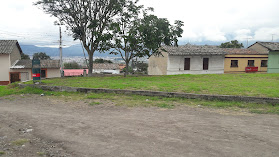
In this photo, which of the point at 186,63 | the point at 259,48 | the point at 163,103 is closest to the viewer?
the point at 163,103

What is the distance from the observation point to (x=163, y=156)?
132 inches

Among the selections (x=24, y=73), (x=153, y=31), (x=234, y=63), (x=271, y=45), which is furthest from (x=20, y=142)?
(x=271, y=45)

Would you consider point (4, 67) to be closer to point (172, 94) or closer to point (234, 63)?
point (172, 94)

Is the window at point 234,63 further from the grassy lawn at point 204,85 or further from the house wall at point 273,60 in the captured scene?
the grassy lawn at point 204,85

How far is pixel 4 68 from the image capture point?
26.6 metres

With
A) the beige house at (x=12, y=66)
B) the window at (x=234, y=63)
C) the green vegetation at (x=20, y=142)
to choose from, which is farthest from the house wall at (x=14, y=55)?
the window at (x=234, y=63)

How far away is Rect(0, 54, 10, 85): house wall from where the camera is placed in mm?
26297

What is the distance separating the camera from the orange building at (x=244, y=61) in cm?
2739

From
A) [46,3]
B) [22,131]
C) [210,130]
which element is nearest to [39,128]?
[22,131]

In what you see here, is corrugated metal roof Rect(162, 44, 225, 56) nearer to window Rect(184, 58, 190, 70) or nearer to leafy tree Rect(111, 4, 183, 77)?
window Rect(184, 58, 190, 70)

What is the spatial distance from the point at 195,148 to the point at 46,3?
1915cm

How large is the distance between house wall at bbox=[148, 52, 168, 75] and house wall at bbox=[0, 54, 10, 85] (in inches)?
746

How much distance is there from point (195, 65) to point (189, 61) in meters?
1.00

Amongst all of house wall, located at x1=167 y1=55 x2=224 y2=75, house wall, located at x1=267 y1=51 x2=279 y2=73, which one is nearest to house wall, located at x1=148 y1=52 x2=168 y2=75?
house wall, located at x1=167 y1=55 x2=224 y2=75
